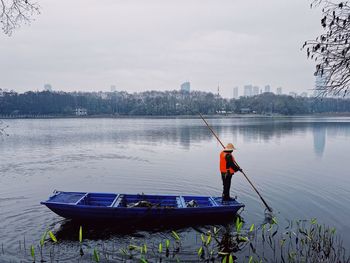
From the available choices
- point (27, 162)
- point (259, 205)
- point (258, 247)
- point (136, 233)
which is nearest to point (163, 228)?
point (136, 233)

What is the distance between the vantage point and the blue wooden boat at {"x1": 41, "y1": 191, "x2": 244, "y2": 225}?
9750 mm

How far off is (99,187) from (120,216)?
241 inches

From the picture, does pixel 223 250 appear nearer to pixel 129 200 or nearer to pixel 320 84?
pixel 129 200

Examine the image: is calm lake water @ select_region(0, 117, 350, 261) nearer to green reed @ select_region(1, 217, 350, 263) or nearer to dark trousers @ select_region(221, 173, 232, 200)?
green reed @ select_region(1, 217, 350, 263)

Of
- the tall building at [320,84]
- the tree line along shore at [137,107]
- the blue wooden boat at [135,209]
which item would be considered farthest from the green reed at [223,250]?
the tree line along shore at [137,107]

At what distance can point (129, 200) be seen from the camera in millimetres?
11141

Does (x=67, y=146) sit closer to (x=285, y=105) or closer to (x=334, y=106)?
(x=285, y=105)

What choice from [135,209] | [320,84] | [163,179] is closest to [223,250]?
[135,209]

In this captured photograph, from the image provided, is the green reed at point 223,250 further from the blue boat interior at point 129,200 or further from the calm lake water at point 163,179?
the blue boat interior at point 129,200

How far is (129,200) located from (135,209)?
1.32 meters

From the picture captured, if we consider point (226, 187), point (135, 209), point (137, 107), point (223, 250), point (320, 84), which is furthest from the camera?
point (137, 107)

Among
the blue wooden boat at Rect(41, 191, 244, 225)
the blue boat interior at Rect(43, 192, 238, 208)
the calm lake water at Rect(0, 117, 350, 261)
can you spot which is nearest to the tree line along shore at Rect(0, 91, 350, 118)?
the calm lake water at Rect(0, 117, 350, 261)

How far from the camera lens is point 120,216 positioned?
392 inches

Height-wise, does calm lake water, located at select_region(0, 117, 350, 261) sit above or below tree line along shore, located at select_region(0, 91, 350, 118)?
below
